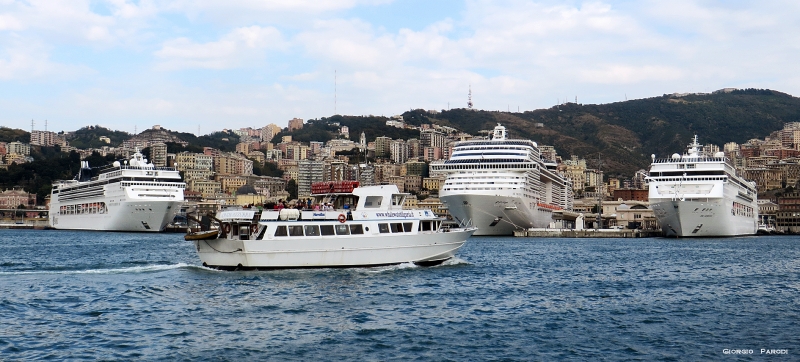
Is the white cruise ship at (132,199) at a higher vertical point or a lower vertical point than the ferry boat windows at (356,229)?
higher

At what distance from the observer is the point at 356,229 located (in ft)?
98.8

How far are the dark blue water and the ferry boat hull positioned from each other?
433 millimetres

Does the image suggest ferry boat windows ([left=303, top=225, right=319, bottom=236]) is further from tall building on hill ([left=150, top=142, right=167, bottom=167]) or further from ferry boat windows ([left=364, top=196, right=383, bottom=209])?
tall building on hill ([left=150, top=142, right=167, bottom=167])

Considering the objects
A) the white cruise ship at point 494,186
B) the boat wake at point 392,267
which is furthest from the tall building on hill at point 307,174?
the boat wake at point 392,267

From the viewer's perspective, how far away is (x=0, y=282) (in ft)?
93.6

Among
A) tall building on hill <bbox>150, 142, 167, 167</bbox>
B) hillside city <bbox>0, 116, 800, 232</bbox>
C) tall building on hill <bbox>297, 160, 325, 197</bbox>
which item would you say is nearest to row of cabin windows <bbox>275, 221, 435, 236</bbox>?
hillside city <bbox>0, 116, 800, 232</bbox>

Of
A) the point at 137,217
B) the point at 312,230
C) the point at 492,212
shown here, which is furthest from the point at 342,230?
the point at 137,217

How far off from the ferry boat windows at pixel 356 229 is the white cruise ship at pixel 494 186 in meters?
43.3

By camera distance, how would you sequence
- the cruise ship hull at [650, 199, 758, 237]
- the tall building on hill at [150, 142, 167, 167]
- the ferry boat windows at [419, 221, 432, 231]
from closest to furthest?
the ferry boat windows at [419, 221, 432, 231] → the cruise ship hull at [650, 199, 758, 237] → the tall building on hill at [150, 142, 167, 167]

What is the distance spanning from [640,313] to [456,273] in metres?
9.38

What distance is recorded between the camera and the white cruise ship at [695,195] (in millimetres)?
69625

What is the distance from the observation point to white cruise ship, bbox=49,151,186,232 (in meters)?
88.6

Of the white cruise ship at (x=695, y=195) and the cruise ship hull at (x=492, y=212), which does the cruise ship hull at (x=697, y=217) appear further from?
the cruise ship hull at (x=492, y=212)

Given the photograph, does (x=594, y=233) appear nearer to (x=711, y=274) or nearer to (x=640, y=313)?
(x=711, y=274)
